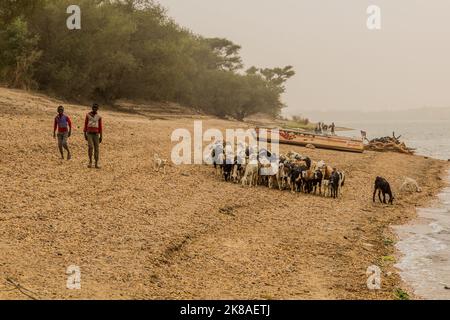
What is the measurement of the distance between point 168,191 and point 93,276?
7.92 metres

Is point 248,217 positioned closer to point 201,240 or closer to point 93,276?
point 201,240

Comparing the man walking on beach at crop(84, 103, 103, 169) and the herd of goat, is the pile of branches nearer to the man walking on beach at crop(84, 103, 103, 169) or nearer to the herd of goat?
the herd of goat

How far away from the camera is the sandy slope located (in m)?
9.45

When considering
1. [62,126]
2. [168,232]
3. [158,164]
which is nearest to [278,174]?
[158,164]

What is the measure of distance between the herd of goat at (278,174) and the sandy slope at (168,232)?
76 centimetres

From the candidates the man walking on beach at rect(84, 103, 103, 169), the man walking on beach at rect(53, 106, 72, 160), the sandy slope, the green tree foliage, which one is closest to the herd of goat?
the sandy slope

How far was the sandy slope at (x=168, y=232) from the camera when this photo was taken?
9453 mm

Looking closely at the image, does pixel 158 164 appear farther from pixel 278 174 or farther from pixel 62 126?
pixel 278 174

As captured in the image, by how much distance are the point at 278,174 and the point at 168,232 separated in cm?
872

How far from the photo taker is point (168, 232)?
12.4m

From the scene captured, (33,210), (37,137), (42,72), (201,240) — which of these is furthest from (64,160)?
(42,72)

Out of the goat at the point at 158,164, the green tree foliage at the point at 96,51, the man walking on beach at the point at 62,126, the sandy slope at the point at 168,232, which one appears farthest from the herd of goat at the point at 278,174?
the green tree foliage at the point at 96,51

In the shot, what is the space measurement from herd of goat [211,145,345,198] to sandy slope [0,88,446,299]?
Result: 2.50ft
